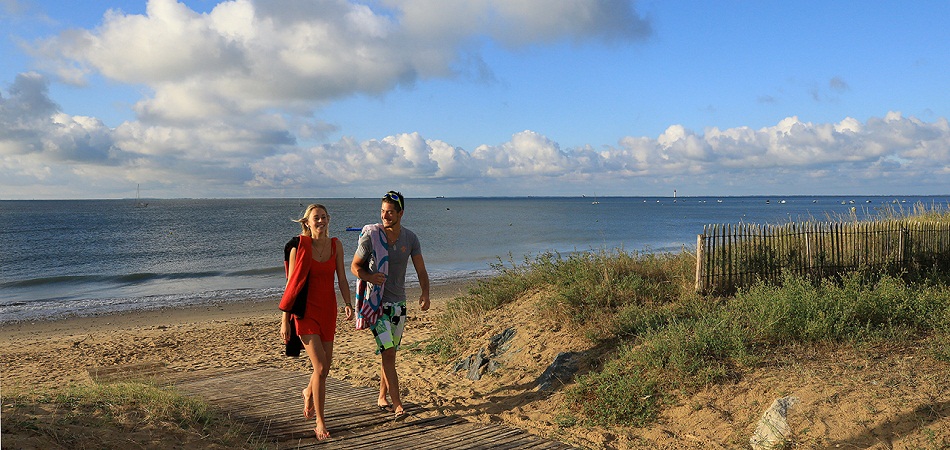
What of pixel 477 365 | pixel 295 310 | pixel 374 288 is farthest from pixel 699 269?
pixel 295 310

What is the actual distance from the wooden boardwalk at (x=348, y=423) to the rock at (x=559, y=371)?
120 centimetres

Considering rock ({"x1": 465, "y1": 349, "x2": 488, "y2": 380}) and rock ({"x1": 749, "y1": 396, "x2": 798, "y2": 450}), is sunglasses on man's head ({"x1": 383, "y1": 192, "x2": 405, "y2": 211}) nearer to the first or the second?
rock ({"x1": 465, "y1": 349, "x2": 488, "y2": 380})

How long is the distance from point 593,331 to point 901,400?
312 centimetres

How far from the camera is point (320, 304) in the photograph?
17.0ft

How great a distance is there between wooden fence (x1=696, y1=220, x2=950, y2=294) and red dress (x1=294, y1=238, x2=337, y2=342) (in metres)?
5.66

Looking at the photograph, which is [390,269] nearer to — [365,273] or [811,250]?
[365,273]

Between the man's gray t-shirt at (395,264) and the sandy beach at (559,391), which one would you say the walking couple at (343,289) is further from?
the sandy beach at (559,391)

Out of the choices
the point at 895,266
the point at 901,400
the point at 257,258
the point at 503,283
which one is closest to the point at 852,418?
the point at 901,400

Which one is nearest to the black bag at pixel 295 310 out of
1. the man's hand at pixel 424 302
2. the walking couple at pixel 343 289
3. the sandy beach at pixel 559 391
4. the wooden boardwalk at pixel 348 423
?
the walking couple at pixel 343 289

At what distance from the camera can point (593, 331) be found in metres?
7.45

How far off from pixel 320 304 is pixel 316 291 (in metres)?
0.11

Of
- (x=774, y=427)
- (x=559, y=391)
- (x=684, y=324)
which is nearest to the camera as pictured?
(x=774, y=427)

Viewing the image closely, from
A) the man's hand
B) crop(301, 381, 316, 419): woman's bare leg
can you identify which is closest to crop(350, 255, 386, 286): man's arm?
the man's hand

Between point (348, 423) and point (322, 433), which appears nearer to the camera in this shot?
point (322, 433)
